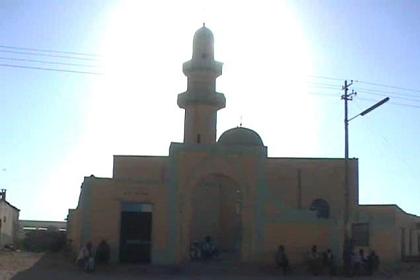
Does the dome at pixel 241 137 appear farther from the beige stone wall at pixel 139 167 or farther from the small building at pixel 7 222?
the small building at pixel 7 222

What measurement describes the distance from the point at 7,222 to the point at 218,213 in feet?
68.3

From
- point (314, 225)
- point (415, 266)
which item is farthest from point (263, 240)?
point (415, 266)

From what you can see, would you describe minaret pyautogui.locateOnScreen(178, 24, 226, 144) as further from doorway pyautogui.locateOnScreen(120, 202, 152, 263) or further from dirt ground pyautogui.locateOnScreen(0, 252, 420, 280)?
dirt ground pyautogui.locateOnScreen(0, 252, 420, 280)

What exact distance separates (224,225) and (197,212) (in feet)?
6.11

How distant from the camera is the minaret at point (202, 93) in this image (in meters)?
42.8

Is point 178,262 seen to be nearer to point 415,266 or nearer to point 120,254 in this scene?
point 120,254

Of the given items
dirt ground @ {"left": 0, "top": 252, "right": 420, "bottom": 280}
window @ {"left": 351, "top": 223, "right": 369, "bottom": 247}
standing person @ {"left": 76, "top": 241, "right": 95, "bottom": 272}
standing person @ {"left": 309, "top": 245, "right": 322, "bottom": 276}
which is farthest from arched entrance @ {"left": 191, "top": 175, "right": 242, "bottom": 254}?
standing person @ {"left": 76, "top": 241, "right": 95, "bottom": 272}

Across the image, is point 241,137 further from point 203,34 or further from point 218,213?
point 203,34

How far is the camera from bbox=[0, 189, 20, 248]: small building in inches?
2058

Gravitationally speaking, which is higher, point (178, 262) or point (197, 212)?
point (197, 212)

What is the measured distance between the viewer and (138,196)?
112ft

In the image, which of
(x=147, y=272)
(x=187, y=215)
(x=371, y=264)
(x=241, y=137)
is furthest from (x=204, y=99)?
(x=371, y=264)

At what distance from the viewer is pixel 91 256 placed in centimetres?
3192

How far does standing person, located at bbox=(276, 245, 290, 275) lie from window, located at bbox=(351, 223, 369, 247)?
579 centimetres
